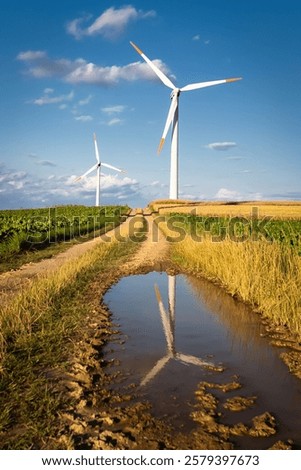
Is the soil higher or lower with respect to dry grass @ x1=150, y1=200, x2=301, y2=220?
lower

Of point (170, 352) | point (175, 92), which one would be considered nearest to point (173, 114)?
point (175, 92)

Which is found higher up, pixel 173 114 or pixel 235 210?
pixel 173 114

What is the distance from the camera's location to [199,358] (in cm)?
675

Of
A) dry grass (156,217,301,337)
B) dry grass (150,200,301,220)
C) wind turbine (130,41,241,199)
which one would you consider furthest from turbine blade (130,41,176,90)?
dry grass (156,217,301,337)

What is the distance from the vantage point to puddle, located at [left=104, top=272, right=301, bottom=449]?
4904 mm

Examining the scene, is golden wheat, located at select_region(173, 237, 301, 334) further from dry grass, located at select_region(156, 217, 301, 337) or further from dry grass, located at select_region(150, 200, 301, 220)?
dry grass, located at select_region(150, 200, 301, 220)

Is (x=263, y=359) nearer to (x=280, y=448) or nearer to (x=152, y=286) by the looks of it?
(x=280, y=448)

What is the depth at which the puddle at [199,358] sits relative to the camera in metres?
4.90

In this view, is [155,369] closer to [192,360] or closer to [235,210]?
[192,360]

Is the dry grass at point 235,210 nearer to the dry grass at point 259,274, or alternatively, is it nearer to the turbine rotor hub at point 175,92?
the turbine rotor hub at point 175,92

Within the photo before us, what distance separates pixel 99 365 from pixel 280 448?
9.69ft

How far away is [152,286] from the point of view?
1299 centimetres

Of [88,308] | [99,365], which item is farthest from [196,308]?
[99,365]

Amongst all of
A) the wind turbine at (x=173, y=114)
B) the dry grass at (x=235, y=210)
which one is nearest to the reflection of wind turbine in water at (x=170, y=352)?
the dry grass at (x=235, y=210)
